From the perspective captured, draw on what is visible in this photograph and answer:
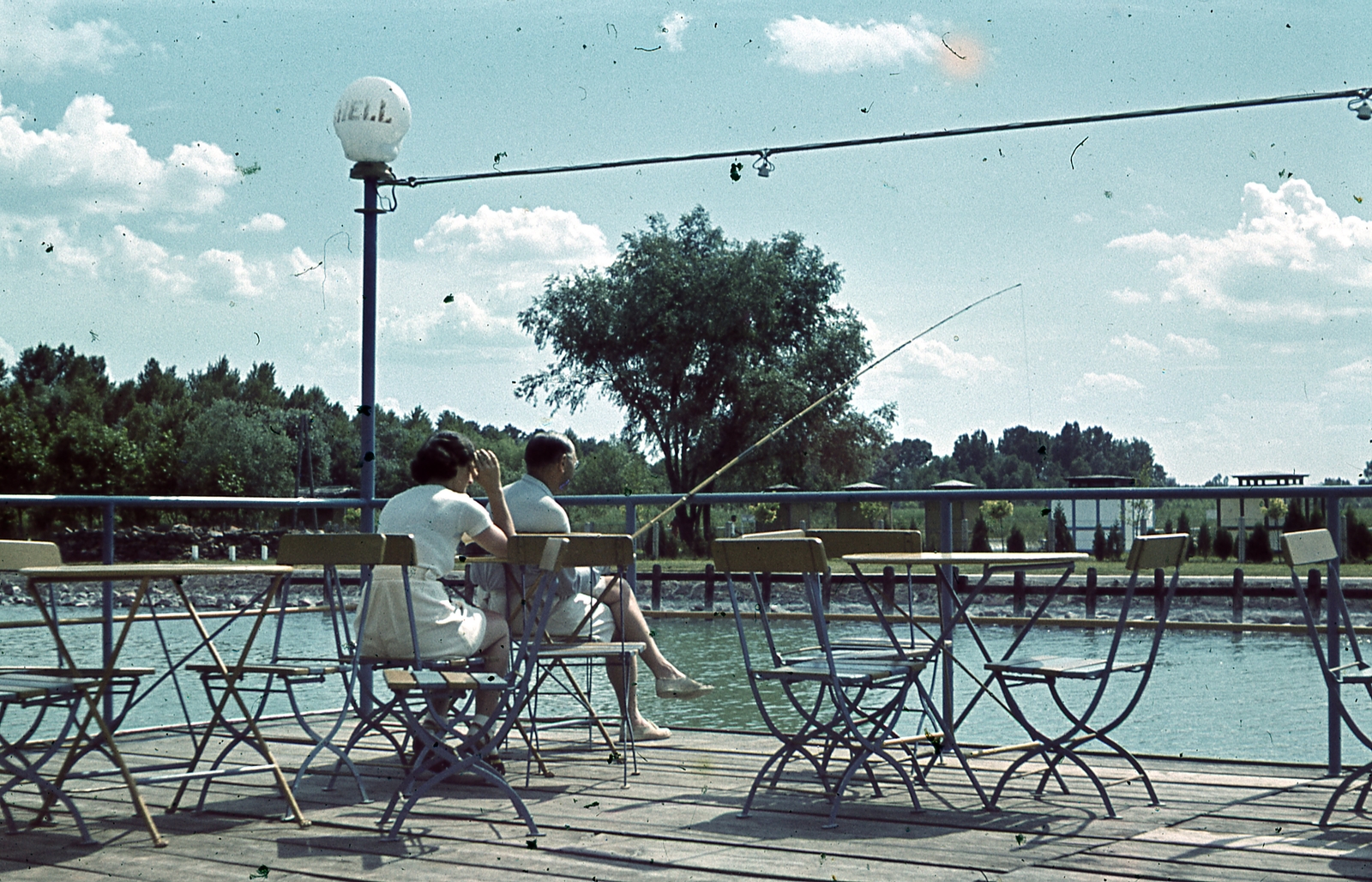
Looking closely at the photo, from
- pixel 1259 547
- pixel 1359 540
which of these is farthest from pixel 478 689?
pixel 1259 547

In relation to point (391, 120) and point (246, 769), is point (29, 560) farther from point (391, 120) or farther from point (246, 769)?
point (391, 120)

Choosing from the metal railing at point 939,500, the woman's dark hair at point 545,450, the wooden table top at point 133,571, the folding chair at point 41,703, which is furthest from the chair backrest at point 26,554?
the woman's dark hair at point 545,450

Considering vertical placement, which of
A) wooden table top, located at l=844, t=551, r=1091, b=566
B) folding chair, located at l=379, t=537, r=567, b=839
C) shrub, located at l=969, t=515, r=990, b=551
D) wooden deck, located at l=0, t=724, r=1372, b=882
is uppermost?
wooden table top, located at l=844, t=551, r=1091, b=566

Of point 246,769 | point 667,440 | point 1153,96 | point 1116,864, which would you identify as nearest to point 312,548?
point 246,769

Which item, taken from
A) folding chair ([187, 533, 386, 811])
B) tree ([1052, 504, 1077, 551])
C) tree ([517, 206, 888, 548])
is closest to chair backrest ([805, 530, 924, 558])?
folding chair ([187, 533, 386, 811])

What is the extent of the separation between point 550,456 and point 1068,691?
8.82m

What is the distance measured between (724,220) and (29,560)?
39.0m

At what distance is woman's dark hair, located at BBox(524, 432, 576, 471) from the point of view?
5133mm

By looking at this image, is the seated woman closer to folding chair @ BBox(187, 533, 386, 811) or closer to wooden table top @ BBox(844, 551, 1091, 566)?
folding chair @ BBox(187, 533, 386, 811)

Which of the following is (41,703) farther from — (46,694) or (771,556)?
(771,556)

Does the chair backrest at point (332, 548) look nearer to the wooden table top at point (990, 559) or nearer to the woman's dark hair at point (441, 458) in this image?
the woman's dark hair at point (441, 458)

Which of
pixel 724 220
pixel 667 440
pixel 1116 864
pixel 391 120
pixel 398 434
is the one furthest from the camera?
pixel 398 434

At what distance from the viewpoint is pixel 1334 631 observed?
479 centimetres

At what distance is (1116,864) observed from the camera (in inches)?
131
